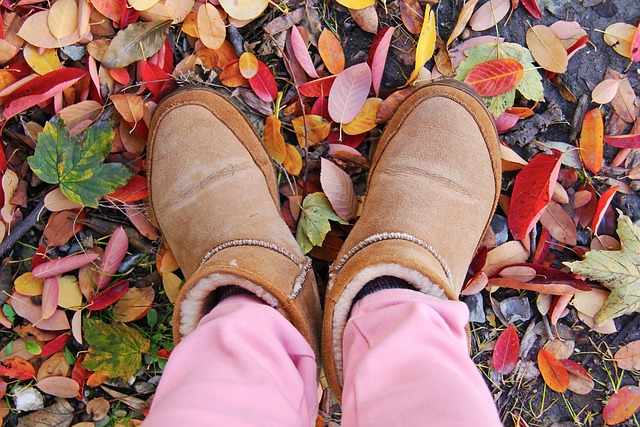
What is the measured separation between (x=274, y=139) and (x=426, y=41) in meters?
0.38

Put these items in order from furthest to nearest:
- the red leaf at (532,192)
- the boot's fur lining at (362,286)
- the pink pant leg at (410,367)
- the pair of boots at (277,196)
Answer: the red leaf at (532,192) < the pair of boots at (277,196) < the boot's fur lining at (362,286) < the pink pant leg at (410,367)

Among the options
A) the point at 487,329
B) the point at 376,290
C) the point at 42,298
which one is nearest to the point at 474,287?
the point at 487,329

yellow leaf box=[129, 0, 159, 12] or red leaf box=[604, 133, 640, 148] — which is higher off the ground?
yellow leaf box=[129, 0, 159, 12]

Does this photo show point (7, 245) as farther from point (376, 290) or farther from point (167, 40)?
point (376, 290)

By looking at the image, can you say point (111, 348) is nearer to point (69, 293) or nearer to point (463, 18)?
point (69, 293)

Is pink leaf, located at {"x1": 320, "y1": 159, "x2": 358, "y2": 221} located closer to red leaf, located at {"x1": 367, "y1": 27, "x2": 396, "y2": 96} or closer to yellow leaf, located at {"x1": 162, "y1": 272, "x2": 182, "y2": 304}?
red leaf, located at {"x1": 367, "y1": 27, "x2": 396, "y2": 96}

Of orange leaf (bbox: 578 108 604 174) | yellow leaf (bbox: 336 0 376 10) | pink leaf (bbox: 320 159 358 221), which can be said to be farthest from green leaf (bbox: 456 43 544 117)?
pink leaf (bbox: 320 159 358 221)

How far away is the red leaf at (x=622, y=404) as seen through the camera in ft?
3.69

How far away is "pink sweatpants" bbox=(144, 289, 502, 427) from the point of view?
0.60m

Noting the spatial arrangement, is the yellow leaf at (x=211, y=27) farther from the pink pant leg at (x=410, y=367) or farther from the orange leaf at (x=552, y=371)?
the orange leaf at (x=552, y=371)

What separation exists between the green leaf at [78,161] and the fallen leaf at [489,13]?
2.59 ft

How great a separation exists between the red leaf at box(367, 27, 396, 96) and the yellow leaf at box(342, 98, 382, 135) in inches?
1.6

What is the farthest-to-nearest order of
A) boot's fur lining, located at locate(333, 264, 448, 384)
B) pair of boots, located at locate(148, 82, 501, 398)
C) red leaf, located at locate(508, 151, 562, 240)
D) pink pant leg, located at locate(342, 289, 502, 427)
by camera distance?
red leaf, located at locate(508, 151, 562, 240) < pair of boots, located at locate(148, 82, 501, 398) < boot's fur lining, located at locate(333, 264, 448, 384) < pink pant leg, located at locate(342, 289, 502, 427)

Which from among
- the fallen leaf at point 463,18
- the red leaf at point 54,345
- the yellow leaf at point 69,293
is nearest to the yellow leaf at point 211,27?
the fallen leaf at point 463,18
